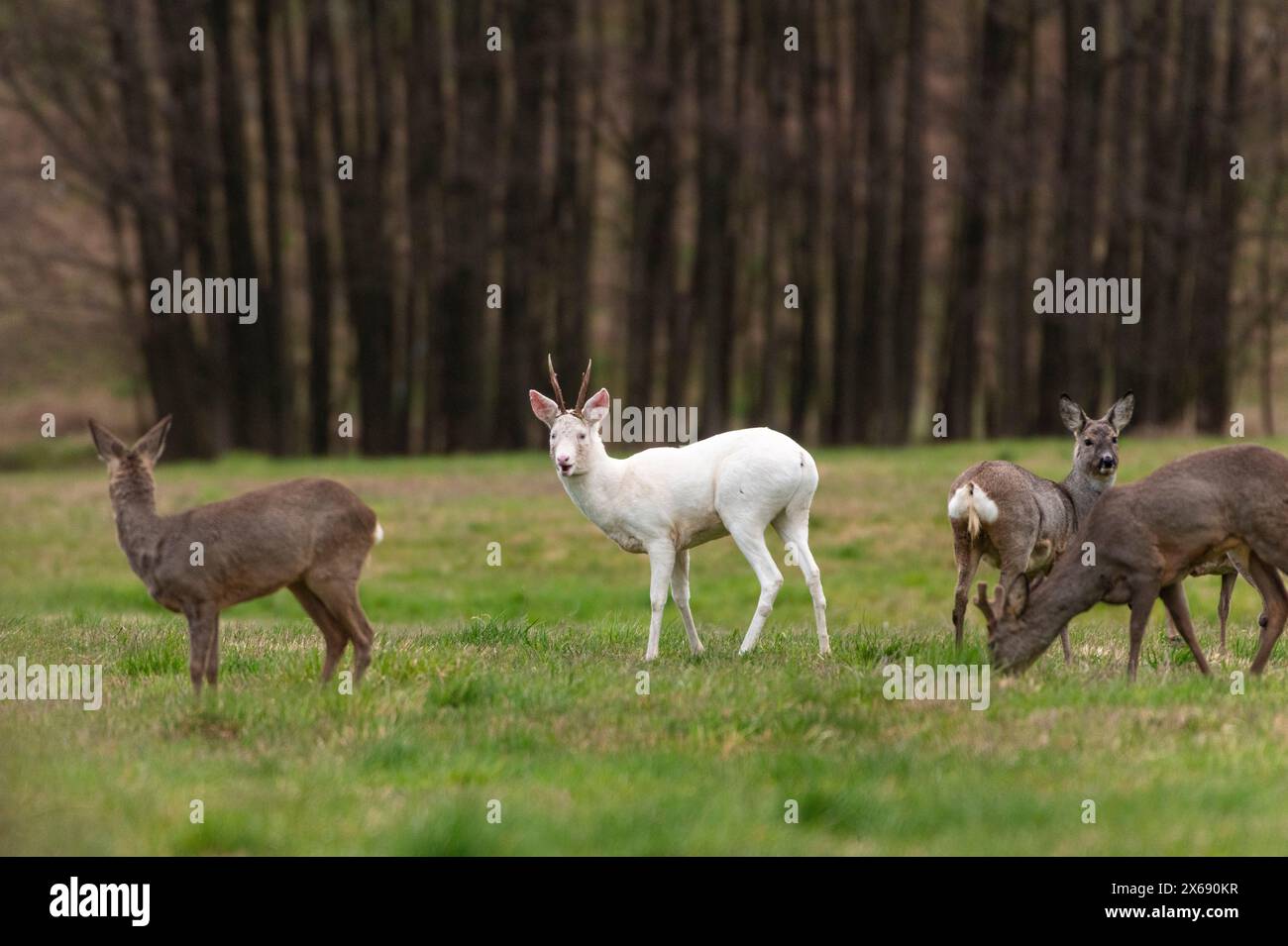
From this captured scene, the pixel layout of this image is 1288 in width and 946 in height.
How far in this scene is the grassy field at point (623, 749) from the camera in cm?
681

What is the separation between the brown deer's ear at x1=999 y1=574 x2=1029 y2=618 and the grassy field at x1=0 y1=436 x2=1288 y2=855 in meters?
0.37

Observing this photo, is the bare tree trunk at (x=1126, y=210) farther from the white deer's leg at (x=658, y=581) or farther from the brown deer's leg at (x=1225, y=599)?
the white deer's leg at (x=658, y=581)

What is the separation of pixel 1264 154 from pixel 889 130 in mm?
7518

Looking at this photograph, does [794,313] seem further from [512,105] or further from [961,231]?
[512,105]

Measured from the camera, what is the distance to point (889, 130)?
3284 cm

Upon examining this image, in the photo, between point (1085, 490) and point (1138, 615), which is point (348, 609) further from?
point (1085, 490)

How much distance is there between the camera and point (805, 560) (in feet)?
34.5

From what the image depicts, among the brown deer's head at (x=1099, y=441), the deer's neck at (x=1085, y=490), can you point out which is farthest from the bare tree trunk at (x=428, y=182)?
the deer's neck at (x=1085, y=490)

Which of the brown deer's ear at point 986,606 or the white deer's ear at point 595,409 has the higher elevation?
the white deer's ear at point 595,409

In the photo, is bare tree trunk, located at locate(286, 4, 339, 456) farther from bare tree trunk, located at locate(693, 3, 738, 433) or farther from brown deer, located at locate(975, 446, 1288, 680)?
brown deer, located at locate(975, 446, 1288, 680)

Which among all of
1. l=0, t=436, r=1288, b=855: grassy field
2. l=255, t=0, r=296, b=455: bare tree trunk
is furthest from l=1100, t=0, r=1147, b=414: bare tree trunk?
l=0, t=436, r=1288, b=855: grassy field

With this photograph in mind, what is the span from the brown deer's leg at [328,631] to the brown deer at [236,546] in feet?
0.11

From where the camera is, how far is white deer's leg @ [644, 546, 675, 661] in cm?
1033

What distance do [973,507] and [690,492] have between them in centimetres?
169
